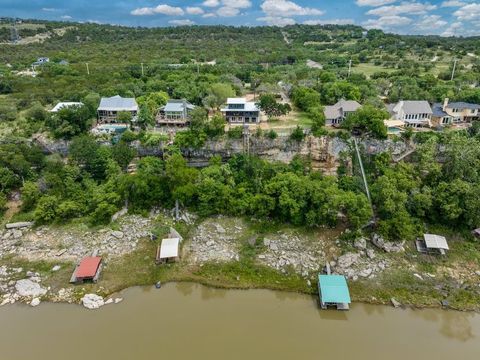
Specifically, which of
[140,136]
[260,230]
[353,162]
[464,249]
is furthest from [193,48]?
[464,249]

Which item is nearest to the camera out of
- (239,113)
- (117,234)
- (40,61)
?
(117,234)

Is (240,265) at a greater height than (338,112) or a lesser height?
lesser

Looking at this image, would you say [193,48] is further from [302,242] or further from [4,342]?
[4,342]

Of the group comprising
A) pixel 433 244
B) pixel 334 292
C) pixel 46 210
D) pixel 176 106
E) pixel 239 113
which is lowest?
pixel 334 292

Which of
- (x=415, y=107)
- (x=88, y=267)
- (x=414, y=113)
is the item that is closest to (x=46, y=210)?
(x=88, y=267)

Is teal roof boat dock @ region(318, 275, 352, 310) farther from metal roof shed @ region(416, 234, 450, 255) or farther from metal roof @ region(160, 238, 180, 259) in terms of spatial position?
metal roof @ region(160, 238, 180, 259)

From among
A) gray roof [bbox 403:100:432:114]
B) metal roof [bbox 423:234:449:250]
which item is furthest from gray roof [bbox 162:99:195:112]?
metal roof [bbox 423:234:449:250]

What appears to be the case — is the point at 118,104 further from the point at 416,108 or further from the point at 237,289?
the point at 416,108

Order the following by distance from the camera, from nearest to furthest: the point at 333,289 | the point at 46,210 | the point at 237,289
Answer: the point at 333,289 < the point at 237,289 < the point at 46,210
